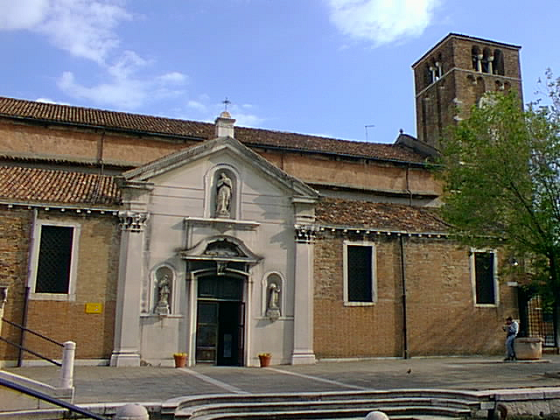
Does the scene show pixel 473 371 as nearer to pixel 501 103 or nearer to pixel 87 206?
pixel 501 103

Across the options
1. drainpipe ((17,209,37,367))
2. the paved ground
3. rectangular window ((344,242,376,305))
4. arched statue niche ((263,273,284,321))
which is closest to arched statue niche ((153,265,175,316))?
the paved ground

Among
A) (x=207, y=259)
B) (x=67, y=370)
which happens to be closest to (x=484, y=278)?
(x=207, y=259)

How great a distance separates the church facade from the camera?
1873 centimetres

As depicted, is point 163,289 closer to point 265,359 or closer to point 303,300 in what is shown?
point 265,359

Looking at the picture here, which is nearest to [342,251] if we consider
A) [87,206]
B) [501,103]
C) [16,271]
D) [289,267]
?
[289,267]

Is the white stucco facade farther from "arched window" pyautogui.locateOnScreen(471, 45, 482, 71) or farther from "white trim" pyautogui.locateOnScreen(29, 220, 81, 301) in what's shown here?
"arched window" pyautogui.locateOnScreen(471, 45, 482, 71)

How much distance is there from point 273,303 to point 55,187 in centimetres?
877

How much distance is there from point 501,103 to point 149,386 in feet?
41.8

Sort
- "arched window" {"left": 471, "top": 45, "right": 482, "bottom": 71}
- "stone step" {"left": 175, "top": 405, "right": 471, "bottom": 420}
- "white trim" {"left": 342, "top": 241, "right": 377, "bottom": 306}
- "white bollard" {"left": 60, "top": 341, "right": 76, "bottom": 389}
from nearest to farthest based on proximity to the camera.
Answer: "white bollard" {"left": 60, "top": 341, "right": 76, "bottom": 389}, "stone step" {"left": 175, "top": 405, "right": 471, "bottom": 420}, "white trim" {"left": 342, "top": 241, "right": 377, "bottom": 306}, "arched window" {"left": 471, "top": 45, "right": 482, "bottom": 71}

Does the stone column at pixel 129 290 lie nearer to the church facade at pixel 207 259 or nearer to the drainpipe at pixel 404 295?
the church facade at pixel 207 259

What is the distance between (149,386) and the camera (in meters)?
13.6

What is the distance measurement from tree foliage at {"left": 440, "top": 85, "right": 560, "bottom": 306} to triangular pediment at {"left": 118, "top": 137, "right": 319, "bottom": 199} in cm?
608

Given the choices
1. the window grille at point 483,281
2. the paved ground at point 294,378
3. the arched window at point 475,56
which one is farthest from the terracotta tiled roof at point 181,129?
the paved ground at point 294,378

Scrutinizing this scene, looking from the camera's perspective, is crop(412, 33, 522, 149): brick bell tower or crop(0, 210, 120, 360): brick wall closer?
crop(0, 210, 120, 360): brick wall
